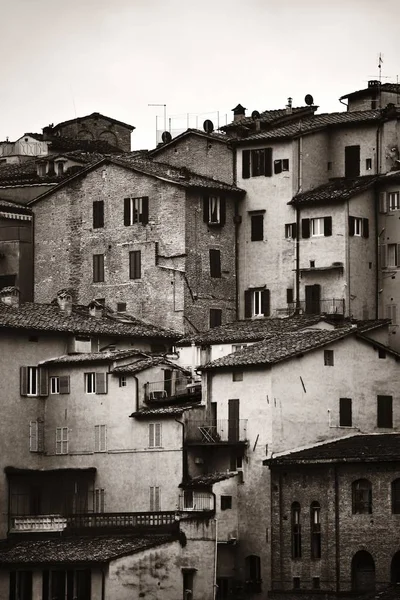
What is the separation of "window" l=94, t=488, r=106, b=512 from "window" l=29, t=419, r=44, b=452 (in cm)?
424

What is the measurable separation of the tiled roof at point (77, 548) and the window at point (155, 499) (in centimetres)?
309

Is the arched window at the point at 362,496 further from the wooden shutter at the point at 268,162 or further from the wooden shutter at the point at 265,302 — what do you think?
the wooden shutter at the point at 268,162

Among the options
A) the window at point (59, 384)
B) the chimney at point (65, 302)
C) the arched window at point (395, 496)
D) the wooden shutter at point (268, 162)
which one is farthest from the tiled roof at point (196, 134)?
the arched window at point (395, 496)

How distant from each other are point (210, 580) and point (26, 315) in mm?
19572

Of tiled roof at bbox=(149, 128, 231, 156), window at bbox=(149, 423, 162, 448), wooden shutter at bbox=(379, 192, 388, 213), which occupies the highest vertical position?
tiled roof at bbox=(149, 128, 231, 156)

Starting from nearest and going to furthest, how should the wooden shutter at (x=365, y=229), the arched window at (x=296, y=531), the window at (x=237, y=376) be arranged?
the arched window at (x=296, y=531)
the window at (x=237, y=376)
the wooden shutter at (x=365, y=229)

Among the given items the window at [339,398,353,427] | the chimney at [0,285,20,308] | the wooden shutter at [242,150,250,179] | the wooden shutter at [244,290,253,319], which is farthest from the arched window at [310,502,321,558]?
the wooden shutter at [242,150,250,179]

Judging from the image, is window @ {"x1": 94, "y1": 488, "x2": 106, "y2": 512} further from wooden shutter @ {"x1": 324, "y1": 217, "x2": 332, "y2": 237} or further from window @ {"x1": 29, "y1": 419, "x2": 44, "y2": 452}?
wooden shutter @ {"x1": 324, "y1": 217, "x2": 332, "y2": 237}

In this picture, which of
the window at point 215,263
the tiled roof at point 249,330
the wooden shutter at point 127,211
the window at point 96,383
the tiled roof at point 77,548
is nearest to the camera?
the tiled roof at point 77,548

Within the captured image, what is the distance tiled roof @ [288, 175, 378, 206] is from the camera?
377ft

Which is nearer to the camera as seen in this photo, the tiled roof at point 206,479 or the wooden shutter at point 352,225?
the tiled roof at point 206,479

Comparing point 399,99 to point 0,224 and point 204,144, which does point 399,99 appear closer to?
point 204,144

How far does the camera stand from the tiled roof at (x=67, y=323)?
10719cm

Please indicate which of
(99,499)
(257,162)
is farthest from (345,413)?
(257,162)
